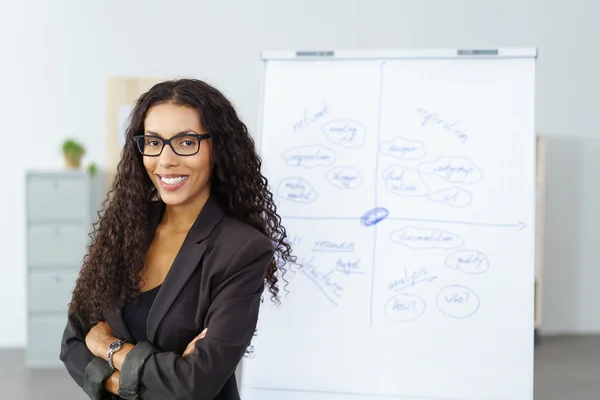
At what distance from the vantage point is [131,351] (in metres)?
1.42

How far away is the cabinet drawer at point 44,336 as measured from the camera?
426cm

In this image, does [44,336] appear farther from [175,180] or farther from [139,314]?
[175,180]

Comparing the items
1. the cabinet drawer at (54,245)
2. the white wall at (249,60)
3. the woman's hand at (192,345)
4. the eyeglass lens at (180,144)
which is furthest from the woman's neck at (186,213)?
the white wall at (249,60)

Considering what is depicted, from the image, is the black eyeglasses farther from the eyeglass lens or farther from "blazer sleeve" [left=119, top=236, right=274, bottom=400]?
"blazer sleeve" [left=119, top=236, right=274, bottom=400]

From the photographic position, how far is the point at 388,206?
7.61 ft

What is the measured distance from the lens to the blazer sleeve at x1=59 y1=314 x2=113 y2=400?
Answer: 4.79ft

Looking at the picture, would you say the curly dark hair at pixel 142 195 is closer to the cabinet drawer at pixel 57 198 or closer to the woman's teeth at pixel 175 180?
the woman's teeth at pixel 175 180

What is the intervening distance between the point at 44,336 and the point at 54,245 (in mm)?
598


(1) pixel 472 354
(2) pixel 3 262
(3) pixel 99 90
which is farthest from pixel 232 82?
(1) pixel 472 354

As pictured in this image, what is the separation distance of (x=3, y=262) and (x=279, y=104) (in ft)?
10.5

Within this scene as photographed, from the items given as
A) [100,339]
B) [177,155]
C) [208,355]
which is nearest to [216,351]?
[208,355]

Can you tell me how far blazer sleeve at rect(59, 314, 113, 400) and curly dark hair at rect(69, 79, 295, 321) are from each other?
0.04 meters

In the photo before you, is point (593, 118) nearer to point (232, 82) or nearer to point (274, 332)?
point (232, 82)

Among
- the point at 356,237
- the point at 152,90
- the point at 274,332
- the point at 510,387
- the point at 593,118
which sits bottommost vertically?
the point at 510,387
